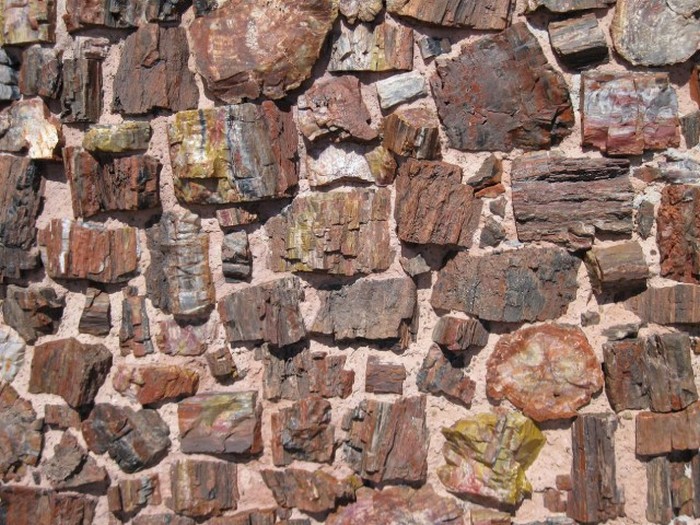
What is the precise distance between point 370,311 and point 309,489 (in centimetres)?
42

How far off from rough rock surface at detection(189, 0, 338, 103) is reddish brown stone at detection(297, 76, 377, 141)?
57mm

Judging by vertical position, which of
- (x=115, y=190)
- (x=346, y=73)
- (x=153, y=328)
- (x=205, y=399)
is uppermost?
(x=346, y=73)

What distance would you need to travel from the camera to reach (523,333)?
5.28 feet

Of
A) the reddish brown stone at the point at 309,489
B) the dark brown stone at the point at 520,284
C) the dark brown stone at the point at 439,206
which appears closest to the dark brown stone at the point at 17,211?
the reddish brown stone at the point at 309,489

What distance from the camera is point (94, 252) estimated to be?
1745 mm

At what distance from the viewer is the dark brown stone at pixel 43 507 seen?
1.78 meters

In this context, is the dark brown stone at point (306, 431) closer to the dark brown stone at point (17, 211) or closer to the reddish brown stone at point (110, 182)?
the reddish brown stone at point (110, 182)

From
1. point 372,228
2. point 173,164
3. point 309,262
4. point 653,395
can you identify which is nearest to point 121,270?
point 173,164

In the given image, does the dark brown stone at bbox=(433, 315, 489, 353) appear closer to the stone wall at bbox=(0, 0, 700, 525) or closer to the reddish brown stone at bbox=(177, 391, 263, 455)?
the stone wall at bbox=(0, 0, 700, 525)

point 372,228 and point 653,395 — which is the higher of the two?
point 372,228

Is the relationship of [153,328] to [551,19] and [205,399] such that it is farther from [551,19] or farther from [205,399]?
[551,19]

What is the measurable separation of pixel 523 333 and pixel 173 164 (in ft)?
2.83

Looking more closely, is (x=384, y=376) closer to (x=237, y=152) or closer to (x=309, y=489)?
(x=309, y=489)

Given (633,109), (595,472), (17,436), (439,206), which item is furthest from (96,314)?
(633,109)
